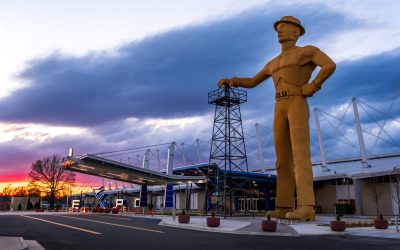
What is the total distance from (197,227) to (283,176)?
288 inches

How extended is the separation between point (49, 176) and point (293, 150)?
6855 centimetres

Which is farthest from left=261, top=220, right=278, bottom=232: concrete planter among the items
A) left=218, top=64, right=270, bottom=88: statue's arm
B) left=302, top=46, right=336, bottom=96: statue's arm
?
left=218, top=64, right=270, bottom=88: statue's arm

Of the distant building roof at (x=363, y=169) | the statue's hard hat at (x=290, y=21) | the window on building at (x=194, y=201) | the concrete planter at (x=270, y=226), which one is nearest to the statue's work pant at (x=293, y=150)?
the concrete planter at (x=270, y=226)

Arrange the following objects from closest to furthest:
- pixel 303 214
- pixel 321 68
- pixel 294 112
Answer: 1. pixel 321 68
2. pixel 303 214
3. pixel 294 112

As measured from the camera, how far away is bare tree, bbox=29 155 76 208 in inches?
3199

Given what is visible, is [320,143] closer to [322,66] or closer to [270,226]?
[322,66]

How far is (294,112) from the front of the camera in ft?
85.6

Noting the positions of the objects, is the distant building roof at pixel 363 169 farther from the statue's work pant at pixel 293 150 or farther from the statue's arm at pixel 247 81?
the statue's arm at pixel 247 81

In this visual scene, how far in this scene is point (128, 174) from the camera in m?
49.2

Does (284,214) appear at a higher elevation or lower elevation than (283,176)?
lower

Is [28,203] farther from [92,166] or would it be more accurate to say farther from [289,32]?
[289,32]

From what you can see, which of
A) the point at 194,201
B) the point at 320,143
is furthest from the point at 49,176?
the point at 320,143

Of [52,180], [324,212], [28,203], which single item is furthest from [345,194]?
[28,203]

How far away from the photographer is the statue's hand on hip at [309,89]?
82.9ft
